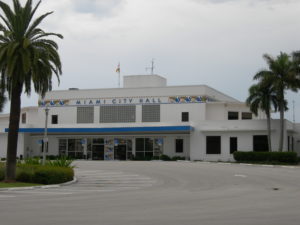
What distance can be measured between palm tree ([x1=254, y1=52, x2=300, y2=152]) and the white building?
9.29 ft

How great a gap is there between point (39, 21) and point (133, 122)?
88.3ft

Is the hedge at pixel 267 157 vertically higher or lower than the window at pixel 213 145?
lower

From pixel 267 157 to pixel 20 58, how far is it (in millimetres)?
24282

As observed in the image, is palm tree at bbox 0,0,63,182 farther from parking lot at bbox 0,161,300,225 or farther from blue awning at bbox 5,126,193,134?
blue awning at bbox 5,126,193,134

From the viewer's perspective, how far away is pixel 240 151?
42344 mm

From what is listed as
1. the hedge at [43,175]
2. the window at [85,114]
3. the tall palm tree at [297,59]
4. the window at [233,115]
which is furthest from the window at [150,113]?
the hedge at [43,175]

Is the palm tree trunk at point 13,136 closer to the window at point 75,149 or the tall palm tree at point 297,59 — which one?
the tall palm tree at point 297,59

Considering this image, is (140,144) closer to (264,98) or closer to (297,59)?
(264,98)

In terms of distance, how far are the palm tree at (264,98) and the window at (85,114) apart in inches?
706

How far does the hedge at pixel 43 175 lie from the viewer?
2334 centimetres

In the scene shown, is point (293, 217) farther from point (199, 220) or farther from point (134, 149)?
point (134, 149)


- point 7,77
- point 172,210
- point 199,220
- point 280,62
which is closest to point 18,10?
point 7,77

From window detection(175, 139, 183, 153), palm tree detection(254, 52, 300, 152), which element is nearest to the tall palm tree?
palm tree detection(254, 52, 300, 152)

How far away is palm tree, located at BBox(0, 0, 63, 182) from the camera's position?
23.2 meters
